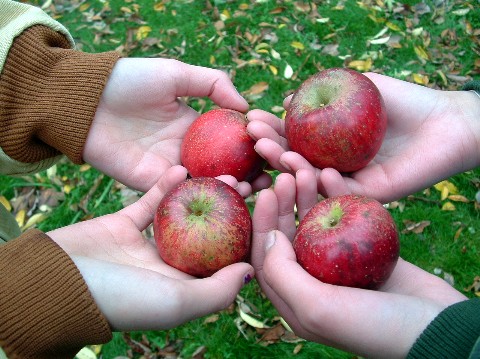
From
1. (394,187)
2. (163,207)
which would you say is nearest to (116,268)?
(163,207)

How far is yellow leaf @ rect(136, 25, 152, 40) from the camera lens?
6020 millimetres

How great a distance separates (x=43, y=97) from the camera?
2703 millimetres

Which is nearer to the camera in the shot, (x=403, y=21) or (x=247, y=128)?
(x=247, y=128)

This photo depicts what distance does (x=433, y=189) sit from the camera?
4.22 m

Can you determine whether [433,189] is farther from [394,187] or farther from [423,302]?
[423,302]

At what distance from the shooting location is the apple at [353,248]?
2059 mm

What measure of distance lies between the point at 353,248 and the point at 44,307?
1.23m

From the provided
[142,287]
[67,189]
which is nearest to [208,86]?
[142,287]

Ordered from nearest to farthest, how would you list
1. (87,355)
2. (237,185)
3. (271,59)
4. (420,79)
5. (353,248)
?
(353,248), (237,185), (87,355), (420,79), (271,59)

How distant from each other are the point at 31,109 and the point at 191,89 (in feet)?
2.99

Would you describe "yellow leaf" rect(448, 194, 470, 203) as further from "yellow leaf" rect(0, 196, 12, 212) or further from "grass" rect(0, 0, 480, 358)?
"yellow leaf" rect(0, 196, 12, 212)

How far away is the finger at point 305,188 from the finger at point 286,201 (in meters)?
0.04

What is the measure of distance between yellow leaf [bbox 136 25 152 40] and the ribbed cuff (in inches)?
201

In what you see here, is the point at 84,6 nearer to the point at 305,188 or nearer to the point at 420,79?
the point at 420,79
